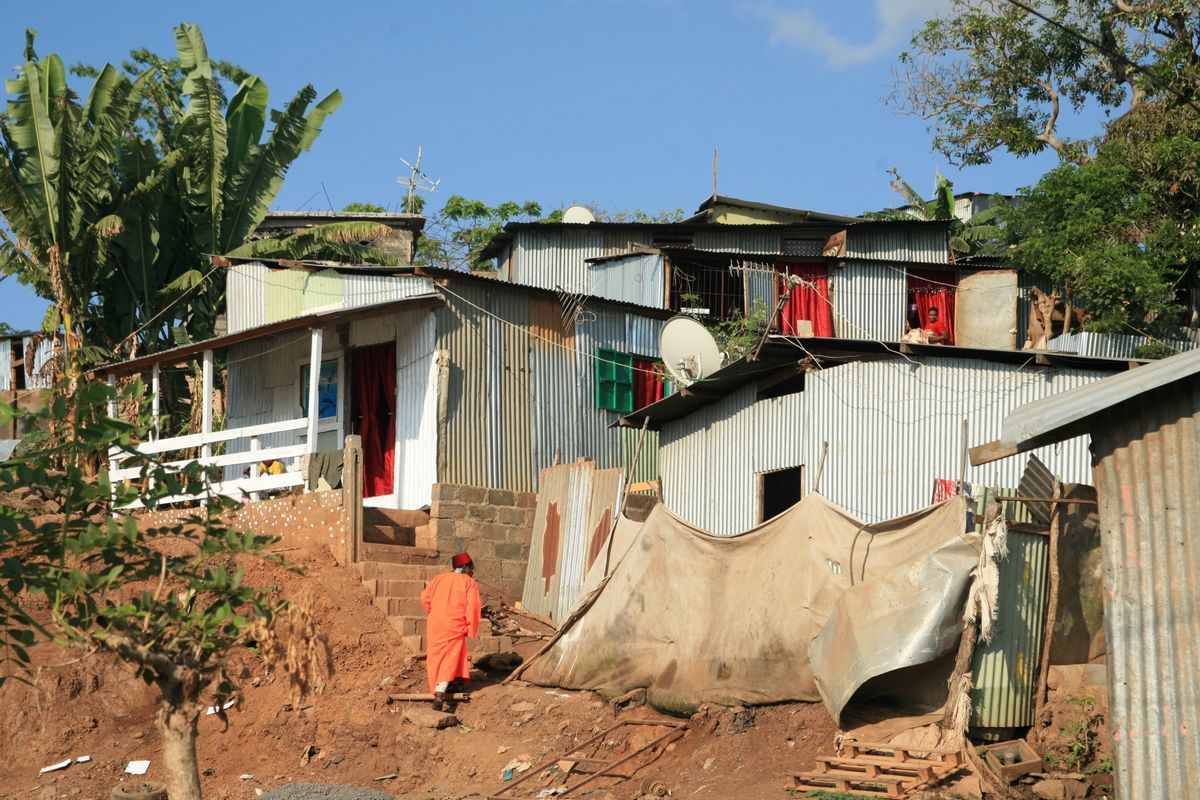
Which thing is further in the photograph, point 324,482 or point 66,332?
point 66,332

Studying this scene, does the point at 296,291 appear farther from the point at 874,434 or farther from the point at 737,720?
the point at 737,720

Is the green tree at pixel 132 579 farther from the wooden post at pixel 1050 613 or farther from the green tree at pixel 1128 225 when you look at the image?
the green tree at pixel 1128 225

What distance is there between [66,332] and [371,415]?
21.0 ft

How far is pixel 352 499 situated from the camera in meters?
15.4

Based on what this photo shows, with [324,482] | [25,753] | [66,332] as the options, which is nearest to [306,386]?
[324,482]

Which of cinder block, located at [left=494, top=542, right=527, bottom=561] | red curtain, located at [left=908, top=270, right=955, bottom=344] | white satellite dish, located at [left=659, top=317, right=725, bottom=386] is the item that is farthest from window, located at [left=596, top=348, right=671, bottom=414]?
red curtain, located at [left=908, top=270, right=955, bottom=344]

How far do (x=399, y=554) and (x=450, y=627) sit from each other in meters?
3.12

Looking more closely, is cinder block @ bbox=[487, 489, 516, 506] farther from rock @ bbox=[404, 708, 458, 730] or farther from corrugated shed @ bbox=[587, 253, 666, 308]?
corrugated shed @ bbox=[587, 253, 666, 308]

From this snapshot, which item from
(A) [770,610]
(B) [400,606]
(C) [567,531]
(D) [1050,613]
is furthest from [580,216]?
(D) [1050,613]

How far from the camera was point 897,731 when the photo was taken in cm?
970

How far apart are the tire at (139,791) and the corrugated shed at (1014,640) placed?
6.41 metres

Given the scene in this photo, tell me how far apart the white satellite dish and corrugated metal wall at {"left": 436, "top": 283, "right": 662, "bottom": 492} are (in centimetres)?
253

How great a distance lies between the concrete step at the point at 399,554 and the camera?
15.5 meters

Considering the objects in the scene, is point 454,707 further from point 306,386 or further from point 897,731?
point 306,386
